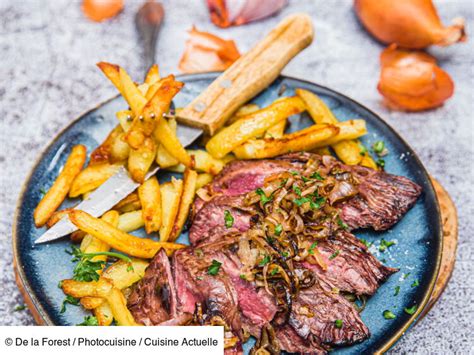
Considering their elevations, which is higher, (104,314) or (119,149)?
(119,149)

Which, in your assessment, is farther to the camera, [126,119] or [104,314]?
[126,119]

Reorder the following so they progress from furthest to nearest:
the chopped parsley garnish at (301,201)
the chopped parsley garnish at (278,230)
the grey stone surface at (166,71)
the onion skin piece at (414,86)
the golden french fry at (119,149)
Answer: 1. the onion skin piece at (414,86)
2. the grey stone surface at (166,71)
3. the golden french fry at (119,149)
4. the chopped parsley garnish at (301,201)
5. the chopped parsley garnish at (278,230)

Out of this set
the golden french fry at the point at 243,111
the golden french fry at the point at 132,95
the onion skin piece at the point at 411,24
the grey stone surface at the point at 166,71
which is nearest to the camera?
the golden french fry at the point at 132,95

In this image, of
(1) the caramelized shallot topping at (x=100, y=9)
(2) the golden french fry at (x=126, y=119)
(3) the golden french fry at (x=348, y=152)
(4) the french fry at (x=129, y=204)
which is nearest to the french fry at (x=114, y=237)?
(4) the french fry at (x=129, y=204)

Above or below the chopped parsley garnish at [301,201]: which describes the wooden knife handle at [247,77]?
above

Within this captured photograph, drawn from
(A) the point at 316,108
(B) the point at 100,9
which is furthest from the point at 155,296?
(B) the point at 100,9

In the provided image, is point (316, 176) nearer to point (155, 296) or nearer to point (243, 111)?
point (243, 111)

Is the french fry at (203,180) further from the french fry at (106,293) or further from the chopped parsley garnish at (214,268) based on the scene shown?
the french fry at (106,293)

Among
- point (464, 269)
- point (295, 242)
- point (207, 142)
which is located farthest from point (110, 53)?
point (464, 269)

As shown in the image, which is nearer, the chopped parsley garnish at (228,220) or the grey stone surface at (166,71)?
the chopped parsley garnish at (228,220)
